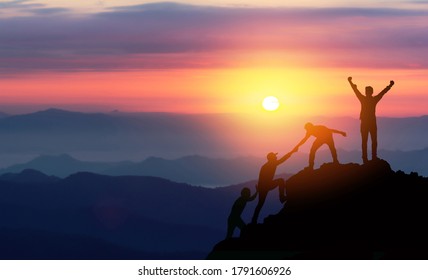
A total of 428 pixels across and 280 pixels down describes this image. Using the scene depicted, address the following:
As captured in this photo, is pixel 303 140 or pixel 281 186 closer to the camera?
pixel 303 140

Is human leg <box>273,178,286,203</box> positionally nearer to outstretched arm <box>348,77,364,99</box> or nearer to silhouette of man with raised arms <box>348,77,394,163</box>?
silhouette of man with raised arms <box>348,77,394,163</box>

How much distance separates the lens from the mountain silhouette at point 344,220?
131 feet

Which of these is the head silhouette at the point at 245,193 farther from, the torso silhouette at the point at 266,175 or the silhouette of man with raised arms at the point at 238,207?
the torso silhouette at the point at 266,175

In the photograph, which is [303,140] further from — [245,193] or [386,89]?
[386,89]

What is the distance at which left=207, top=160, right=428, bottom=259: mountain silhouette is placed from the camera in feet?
131

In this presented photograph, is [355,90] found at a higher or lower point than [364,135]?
higher

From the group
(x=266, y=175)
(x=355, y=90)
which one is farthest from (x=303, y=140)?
(x=355, y=90)

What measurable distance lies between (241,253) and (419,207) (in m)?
7.84

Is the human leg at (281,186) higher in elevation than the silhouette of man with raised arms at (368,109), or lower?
lower

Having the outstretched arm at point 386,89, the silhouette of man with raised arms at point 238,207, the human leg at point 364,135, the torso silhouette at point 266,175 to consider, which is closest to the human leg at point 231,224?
the silhouette of man with raised arms at point 238,207

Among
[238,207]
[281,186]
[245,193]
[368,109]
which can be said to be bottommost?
[238,207]

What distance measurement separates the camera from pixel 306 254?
39125mm

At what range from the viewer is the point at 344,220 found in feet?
135
